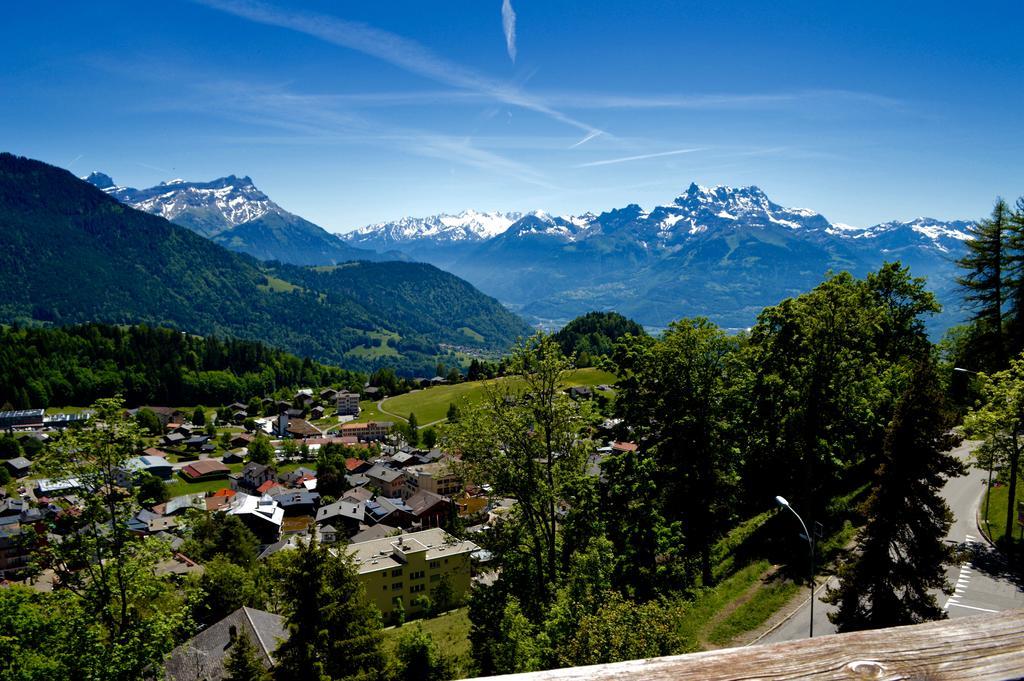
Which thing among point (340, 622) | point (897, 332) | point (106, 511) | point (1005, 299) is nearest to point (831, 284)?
point (897, 332)

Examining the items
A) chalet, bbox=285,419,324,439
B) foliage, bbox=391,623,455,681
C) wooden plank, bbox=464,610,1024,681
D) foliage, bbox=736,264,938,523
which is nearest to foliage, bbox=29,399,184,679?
wooden plank, bbox=464,610,1024,681

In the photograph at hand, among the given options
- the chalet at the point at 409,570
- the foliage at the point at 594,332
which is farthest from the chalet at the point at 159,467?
the foliage at the point at 594,332

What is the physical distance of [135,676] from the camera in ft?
43.6

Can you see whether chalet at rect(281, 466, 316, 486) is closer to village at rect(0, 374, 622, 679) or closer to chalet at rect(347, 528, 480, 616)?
village at rect(0, 374, 622, 679)

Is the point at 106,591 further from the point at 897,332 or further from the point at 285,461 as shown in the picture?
the point at 285,461

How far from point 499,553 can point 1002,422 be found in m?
19.9

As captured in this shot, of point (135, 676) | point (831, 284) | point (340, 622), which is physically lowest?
point (340, 622)

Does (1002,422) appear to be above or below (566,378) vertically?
below

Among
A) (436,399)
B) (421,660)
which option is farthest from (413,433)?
(421,660)

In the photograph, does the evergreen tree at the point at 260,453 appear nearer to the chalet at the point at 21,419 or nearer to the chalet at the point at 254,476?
the chalet at the point at 254,476

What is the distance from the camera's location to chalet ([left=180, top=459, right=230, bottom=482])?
342ft

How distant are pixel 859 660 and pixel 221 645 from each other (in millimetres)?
40785

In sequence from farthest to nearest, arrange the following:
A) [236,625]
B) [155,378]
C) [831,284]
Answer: [155,378] → [236,625] → [831,284]

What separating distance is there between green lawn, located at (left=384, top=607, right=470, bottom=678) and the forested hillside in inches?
5073
